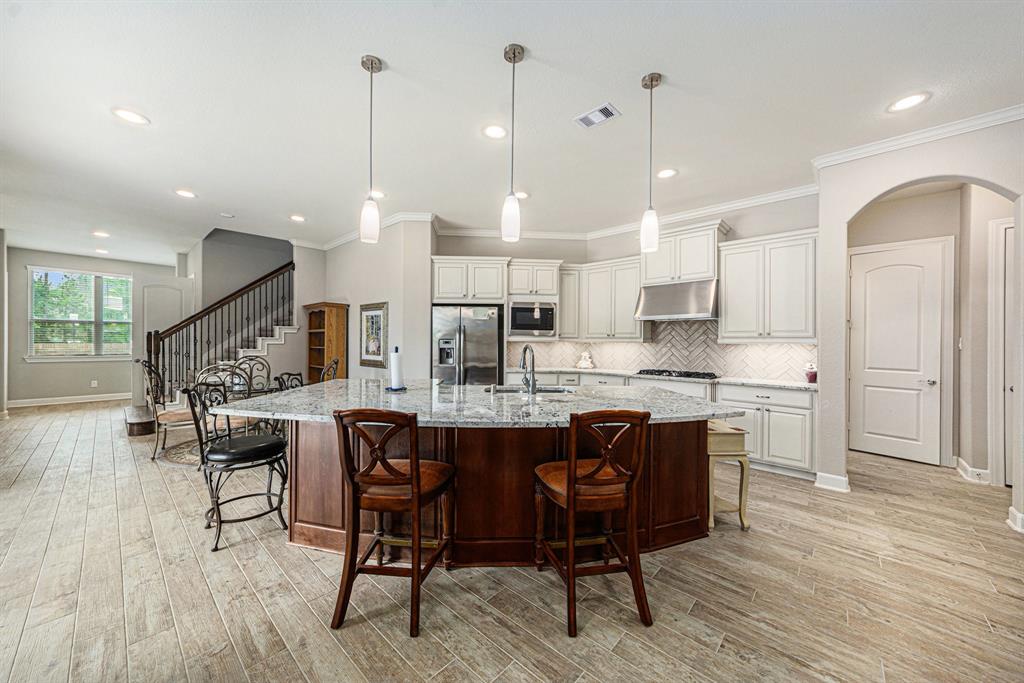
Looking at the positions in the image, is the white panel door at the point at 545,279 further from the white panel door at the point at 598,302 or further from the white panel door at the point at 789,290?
the white panel door at the point at 789,290

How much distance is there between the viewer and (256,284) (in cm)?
674

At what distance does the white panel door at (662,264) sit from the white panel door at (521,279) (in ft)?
4.88

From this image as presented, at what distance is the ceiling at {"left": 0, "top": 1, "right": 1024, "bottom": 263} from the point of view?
6.63ft

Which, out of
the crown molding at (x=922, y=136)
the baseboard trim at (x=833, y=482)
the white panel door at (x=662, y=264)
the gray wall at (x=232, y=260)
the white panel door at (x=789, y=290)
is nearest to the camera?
the crown molding at (x=922, y=136)

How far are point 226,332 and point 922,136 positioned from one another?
9.08 m

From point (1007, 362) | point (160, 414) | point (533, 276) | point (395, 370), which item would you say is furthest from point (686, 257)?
point (160, 414)

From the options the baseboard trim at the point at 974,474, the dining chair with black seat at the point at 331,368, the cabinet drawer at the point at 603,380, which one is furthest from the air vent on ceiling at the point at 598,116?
the baseboard trim at the point at 974,474

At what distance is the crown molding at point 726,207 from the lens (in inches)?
164

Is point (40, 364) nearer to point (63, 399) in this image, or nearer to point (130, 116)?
point (63, 399)

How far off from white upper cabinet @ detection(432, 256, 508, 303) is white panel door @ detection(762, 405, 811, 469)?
10.9ft

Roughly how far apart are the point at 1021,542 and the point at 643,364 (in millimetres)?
3367


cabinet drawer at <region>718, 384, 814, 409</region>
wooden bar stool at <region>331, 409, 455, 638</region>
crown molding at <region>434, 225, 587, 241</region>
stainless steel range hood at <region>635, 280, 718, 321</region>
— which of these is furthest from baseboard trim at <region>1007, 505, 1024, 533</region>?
crown molding at <region>434, 225, 587, 241</region>

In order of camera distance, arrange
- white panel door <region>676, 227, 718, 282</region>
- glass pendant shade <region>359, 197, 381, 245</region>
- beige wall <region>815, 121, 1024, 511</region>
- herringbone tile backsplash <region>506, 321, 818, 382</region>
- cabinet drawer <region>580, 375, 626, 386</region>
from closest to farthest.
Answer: glass pendant shade <region>359, 197, 381, 245</region>, beige wall <region>815, 121, 1024, 511</region>, herringbone tile backsplash <region>506, 321, 818, 382</region>, white panel door <region>676, 227, 718, 282</region>, cabinet drawer <region>580, 375, 626, 386</region>

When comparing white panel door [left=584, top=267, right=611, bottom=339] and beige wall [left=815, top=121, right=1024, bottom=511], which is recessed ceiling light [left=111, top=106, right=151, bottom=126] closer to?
white panel door [left=584, top=267, right=611, bottom=339]
